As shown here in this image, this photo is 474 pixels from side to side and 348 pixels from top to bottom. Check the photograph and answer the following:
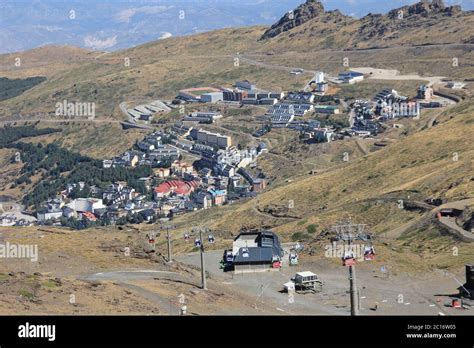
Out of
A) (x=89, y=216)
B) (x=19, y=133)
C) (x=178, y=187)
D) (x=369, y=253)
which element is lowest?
(x=89, y=216)

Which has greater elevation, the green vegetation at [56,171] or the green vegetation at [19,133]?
the green vegetation at [19,133]

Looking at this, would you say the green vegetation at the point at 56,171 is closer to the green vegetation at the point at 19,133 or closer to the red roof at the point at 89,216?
the green vegetation at the point at 19,133

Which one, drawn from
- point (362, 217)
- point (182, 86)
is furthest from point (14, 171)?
point (362, 217)

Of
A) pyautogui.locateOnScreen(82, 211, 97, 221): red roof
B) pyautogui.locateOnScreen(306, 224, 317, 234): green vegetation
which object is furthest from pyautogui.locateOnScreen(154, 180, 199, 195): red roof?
pyautogui.locateOnScreen(306, 224, 317, 234): green vegetation

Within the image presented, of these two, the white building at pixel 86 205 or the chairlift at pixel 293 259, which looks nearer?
the chairlift at pixel 293 259

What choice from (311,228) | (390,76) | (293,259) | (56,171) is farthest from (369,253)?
(390,76)

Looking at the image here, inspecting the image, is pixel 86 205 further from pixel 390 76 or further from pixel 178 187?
pixel 390 76

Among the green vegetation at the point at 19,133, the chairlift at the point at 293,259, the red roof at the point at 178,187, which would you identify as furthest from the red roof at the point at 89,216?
the green vegetation at the point at 19,133
